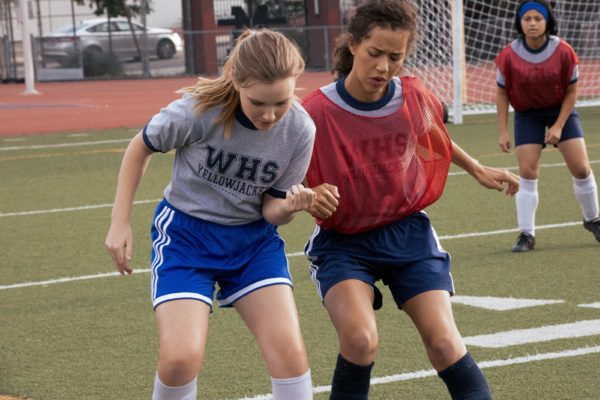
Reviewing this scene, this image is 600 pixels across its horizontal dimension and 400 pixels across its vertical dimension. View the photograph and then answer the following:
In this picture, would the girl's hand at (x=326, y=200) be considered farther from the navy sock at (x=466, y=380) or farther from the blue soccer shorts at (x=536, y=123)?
the blue soccer shorts at (x=536, y=123)

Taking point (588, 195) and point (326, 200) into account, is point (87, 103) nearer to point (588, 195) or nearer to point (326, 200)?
point (588, 195)

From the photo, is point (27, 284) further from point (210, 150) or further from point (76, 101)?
point (76, 101)

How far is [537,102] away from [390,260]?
4.04 meters

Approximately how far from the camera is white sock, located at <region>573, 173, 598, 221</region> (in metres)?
8.38

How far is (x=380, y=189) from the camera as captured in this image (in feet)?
14.8

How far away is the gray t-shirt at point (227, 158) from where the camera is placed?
4219 millimetres

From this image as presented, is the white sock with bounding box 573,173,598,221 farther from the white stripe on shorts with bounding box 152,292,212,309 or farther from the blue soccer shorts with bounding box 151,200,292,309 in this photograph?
the white stripe on shorts with bounding box 152,292,212,309

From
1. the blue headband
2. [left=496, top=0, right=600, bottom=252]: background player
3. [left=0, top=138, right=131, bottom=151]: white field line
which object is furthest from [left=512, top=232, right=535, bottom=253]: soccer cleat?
[left=0, top=138, right=131, bottom=151]: white field line

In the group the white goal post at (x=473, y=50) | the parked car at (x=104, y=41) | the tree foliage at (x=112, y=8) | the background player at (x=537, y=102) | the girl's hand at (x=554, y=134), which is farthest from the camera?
the tree foliage at (x=112, y=8)

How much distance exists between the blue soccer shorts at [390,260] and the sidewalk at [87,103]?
507 inches

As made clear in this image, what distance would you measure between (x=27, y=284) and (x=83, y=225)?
91.0 inches

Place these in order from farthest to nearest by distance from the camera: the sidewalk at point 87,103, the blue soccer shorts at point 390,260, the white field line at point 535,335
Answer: the sidewalk at point 87,103 → the white field line at point 535,335 → the blue soccer shorts at point 390,260

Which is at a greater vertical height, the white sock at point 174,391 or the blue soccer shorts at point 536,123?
the blue soccer shorts at point 536,123

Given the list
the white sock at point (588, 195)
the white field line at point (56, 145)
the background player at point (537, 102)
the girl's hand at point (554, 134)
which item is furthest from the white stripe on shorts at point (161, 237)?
the white field line at point (56, 145)
